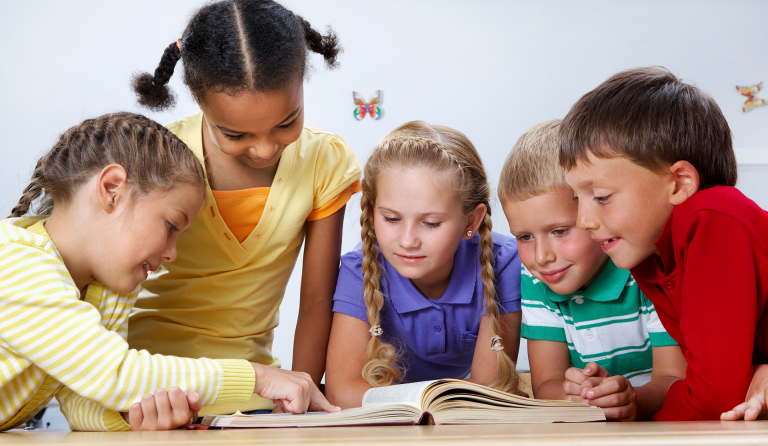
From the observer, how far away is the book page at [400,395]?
716mm

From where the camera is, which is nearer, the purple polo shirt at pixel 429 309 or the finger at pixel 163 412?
the finger at pixel 163 412

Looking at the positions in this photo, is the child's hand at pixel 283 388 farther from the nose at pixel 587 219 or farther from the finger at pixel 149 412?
the nose at pixel 587 219

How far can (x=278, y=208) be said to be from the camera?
50.6 inches

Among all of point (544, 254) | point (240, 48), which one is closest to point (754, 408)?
point (544, 254)

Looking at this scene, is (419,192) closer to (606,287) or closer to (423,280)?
(423,280)

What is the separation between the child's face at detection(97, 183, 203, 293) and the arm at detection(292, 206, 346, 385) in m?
0.44

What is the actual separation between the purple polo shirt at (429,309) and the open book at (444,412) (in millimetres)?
585

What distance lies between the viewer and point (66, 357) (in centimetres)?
74

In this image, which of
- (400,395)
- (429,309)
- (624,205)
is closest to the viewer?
(400,395)

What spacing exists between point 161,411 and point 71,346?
15 centimetres

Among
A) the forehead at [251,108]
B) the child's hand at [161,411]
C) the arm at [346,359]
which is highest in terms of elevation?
the forehead at [251,108]

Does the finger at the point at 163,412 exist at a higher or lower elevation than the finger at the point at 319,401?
higher

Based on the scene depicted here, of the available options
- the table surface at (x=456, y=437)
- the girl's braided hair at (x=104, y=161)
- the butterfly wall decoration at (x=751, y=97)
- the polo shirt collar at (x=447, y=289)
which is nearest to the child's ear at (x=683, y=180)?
the table surface at (x=456, y=437)

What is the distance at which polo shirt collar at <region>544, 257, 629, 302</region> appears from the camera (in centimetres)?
115
